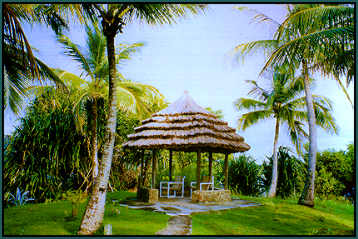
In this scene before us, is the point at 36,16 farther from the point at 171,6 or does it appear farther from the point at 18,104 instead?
the point at 171,6

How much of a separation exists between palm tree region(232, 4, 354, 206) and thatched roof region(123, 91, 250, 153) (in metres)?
2.34

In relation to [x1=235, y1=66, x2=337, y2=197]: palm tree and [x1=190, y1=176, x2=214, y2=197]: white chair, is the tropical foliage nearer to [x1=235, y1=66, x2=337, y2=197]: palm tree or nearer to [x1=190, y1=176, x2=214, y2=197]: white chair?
[x1=235, y1=66, x2=337, y2=197]: palm tree

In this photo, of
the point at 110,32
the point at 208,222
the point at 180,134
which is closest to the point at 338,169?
the point at 180,134

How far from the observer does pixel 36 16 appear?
6.46 meters

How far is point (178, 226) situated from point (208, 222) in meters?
0.90

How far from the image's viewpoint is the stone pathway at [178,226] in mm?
4707

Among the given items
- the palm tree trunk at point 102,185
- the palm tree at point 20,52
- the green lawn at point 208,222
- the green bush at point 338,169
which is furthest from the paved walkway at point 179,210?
the green bush at point 338,169

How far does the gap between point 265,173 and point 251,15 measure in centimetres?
689

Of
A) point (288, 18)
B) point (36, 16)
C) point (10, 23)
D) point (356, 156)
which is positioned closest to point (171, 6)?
point (10, 23)

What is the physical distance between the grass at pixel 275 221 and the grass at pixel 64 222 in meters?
0.81

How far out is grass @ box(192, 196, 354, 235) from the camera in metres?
5.45

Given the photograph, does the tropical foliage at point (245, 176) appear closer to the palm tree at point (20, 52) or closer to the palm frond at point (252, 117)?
the palm frond at point (252, 117)

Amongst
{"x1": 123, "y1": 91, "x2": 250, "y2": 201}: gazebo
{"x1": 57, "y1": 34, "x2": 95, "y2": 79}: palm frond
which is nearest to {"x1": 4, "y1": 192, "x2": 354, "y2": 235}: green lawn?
{"x1": 123, "y1": 91, "x2": 250, "y2": 201}: gazebo

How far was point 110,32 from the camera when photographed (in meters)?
5.11
